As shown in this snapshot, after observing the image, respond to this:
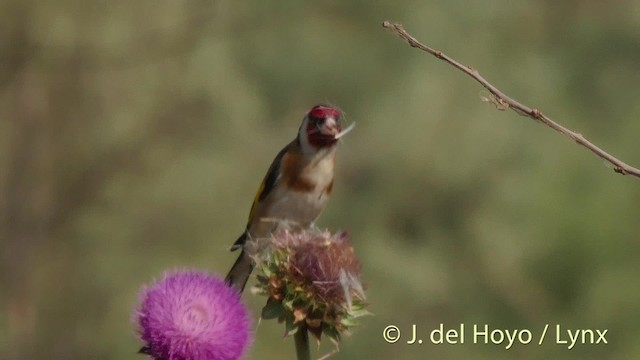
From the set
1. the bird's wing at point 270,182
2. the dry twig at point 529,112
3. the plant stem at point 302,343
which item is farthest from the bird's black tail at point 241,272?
the dry twig at point 529,112

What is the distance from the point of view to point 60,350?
1088 centimetres

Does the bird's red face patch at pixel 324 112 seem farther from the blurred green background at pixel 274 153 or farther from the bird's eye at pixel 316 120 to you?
the blurred green background at pixel 274 153

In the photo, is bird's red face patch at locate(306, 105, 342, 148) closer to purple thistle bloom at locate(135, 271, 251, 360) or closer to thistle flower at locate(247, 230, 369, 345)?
thistle flower at locate(247, 230, 369, 345)

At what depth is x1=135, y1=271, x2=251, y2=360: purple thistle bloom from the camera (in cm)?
305

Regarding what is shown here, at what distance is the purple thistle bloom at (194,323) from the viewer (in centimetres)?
305

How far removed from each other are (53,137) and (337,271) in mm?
8062

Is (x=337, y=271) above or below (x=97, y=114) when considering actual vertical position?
below

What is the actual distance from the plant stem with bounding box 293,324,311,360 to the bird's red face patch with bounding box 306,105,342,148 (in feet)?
4.27

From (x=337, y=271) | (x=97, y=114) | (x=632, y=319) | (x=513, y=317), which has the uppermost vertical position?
(x=97, y=114)

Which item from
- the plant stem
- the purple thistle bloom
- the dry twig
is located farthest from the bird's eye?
the dry twig

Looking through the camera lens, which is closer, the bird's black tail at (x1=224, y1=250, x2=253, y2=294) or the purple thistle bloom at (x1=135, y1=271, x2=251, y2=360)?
the purple thistle bloom at (x1=135, y1=271, x2=251, y2=360)

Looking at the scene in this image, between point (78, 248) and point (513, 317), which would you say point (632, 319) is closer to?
point (513, 317)

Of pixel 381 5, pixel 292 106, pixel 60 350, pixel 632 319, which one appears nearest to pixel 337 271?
pixel 632 319

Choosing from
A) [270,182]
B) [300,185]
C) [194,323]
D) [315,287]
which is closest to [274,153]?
[270,182]
